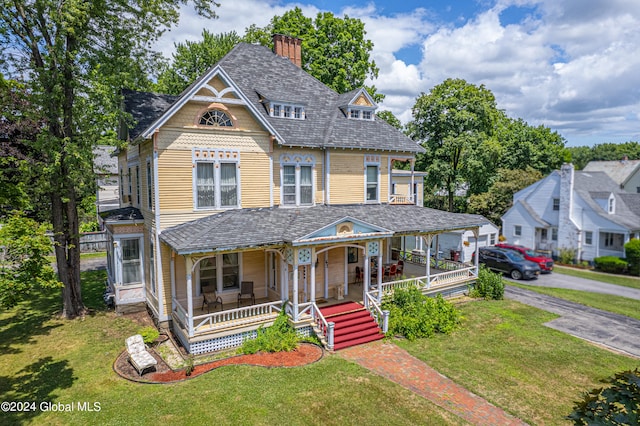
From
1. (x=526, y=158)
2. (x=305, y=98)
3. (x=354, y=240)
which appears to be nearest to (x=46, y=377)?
(x=354, y=240)

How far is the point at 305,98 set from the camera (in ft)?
73.0

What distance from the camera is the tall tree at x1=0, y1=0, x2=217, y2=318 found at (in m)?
16.4

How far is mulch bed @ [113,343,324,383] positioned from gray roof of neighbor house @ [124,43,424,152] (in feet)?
31.1

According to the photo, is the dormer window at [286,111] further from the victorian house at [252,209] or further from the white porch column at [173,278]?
the white porch column at [173,278]

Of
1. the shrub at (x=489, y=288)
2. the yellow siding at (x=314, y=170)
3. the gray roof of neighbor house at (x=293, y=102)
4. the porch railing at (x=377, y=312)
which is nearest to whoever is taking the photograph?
the porch railing at (x=377, y=312)

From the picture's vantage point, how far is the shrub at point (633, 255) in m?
30.4

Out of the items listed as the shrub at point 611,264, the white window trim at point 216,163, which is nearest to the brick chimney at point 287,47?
the white window trim at point 216,163

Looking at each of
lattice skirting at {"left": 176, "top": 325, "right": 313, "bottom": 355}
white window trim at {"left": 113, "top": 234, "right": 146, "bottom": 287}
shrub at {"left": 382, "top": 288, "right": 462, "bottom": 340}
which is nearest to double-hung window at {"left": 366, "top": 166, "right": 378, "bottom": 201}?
shrub at {"left": 382, "top": 288, "right": 462, "bottom": 340}

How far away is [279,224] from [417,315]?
7344 millimetres

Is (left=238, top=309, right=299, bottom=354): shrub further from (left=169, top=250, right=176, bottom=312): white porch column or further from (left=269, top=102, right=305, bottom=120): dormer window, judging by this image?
(left=269, top=102, right=305, bottom=120): dormer window

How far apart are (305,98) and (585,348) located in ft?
59.3

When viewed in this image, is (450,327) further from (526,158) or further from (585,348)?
(526,158)

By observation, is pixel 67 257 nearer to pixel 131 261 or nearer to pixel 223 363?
pixel 131 261

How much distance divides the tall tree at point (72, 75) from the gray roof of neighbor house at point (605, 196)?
1459 inches
